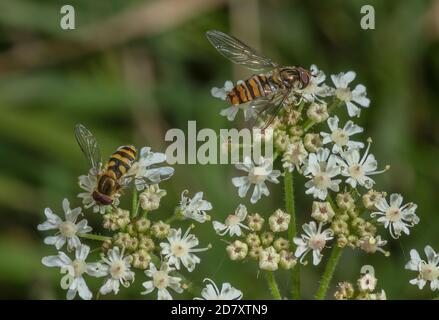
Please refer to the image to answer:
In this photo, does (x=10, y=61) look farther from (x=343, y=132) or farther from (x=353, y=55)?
(x=343, y=132)

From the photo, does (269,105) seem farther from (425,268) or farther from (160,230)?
(425,268)

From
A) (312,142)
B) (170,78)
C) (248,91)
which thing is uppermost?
(170,78)

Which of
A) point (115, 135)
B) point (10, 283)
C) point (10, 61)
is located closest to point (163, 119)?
point (115, 135)

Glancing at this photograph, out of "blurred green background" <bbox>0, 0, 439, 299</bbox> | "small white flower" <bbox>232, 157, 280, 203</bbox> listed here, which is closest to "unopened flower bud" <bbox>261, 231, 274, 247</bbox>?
"small white flower" <bbox>232, 157, 280, 203</bbox>

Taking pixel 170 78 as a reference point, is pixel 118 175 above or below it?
below

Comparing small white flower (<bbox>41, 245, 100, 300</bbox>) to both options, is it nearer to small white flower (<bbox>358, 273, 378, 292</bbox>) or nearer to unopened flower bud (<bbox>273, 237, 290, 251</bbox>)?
unopened flower bud (<bbox>273, 237, 290, 251</bbox>)

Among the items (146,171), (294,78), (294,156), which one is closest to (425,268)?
(294,156)
